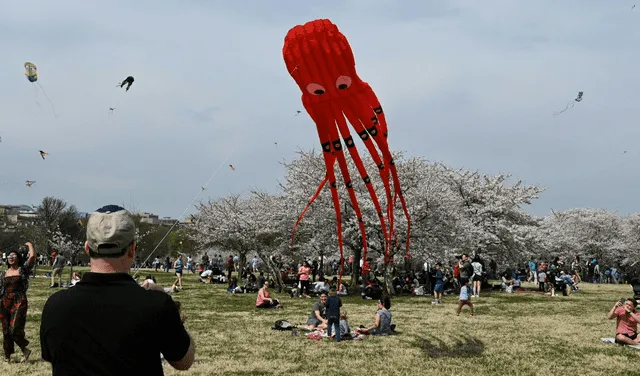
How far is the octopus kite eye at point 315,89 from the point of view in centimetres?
911

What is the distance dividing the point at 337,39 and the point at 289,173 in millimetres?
20480

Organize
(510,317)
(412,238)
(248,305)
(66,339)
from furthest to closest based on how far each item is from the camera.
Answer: (412,238)
(248,305)
(510,317)
(66,339)

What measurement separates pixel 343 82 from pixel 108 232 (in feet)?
23.2

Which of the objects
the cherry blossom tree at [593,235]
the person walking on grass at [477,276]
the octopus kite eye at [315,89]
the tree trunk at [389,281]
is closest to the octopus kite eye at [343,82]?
the octopus kite eye at [315,89]

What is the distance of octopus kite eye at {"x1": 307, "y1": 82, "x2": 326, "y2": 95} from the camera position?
29.9 ft

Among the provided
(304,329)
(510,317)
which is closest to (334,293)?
(304,329)

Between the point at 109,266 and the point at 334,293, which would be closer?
the point at 109,266

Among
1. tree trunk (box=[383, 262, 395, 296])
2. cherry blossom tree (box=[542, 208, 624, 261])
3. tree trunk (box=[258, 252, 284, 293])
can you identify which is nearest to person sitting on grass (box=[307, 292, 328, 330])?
tree trunk (box=[383, 262, 395, 296])

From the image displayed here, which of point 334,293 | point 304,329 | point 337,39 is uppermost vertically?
point 337,39

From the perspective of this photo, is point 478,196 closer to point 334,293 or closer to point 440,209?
point 440,209

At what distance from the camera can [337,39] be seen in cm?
891

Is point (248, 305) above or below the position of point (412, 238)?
below

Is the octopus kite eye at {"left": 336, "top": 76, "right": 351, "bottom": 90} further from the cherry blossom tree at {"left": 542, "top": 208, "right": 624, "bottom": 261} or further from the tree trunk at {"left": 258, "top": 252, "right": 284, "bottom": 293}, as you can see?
the cherry blossom tree at {"left": 542, "top": 208, "right": 624, "bottom": 261}

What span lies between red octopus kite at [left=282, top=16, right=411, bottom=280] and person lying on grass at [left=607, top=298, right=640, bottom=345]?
17.8 feet
